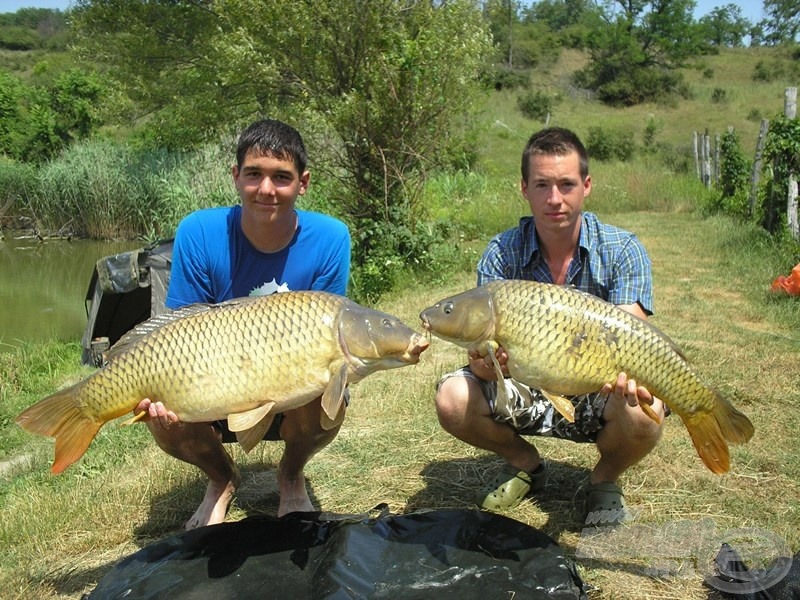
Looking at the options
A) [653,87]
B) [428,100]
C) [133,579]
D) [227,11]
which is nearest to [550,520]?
[133,579]

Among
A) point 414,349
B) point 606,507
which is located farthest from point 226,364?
point 606,507

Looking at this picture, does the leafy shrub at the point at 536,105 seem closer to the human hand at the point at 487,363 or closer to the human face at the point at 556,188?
the human face at the point at 556,188

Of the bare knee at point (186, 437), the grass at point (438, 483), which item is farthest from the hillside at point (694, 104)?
the bare knee at point (186, 437)

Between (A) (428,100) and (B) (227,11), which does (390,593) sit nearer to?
(A) (428,100)

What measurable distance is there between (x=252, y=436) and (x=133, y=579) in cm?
43

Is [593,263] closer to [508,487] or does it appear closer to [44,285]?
[508,487]

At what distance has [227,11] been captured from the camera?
29.9 ft

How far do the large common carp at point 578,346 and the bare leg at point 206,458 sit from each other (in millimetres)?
787

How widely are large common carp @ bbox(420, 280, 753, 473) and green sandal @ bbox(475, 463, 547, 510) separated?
580 millimetres

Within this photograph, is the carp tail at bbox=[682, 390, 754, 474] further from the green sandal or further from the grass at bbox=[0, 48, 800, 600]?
the green sandal

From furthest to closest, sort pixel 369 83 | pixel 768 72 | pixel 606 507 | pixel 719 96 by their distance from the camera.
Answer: pixel 768 72
pixel 719 96
pixel 369 83
pixel 606 507

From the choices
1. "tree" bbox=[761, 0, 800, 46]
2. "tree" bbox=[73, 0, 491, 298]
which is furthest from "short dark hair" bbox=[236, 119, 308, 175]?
"tree" bbox=[761, 0, 800, 46]

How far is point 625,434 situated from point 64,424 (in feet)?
4.87

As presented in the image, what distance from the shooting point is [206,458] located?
2213 millimetres
